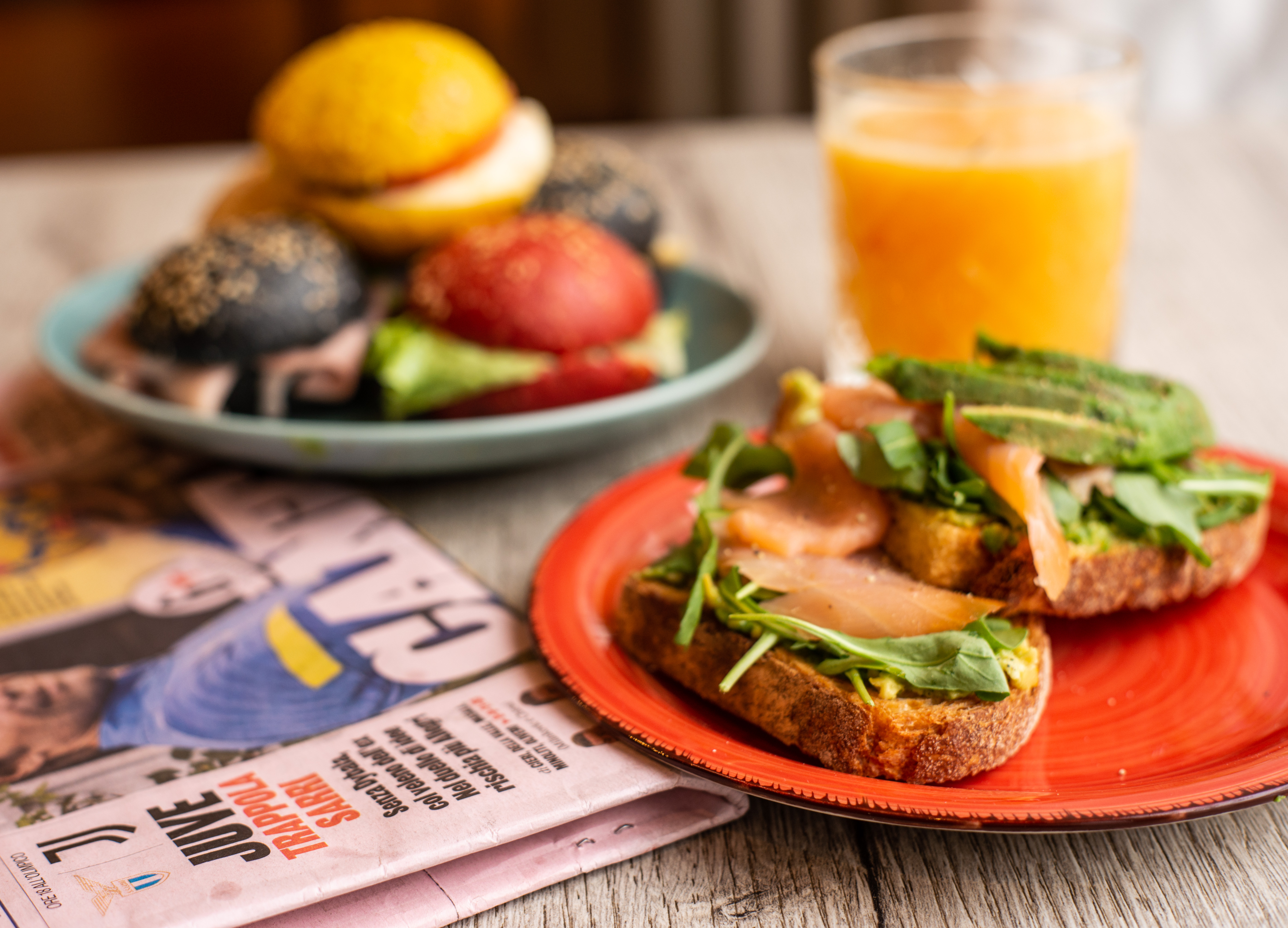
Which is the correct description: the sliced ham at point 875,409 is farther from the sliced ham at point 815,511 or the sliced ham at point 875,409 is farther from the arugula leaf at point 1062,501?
the arugula leaf at point 1062,501

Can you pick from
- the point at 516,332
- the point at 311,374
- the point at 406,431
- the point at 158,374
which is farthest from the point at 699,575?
the point at 158,374

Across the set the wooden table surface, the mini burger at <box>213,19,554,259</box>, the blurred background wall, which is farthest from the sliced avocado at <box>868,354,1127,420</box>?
the blurred background wall

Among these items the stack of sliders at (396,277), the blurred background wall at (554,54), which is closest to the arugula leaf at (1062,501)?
the stack of sliders at (396,277)

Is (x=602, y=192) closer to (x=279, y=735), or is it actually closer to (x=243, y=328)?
(x=243, y=328)

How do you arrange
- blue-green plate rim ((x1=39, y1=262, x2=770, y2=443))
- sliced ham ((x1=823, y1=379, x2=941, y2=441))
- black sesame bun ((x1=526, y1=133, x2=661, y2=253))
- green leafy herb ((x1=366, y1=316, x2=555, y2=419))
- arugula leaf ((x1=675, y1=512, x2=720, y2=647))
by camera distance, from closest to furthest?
1. arugula leaf ((x1=675, y1=512, x2=720, y2=647))
2. sliced ham ((x1=823, y1=379, x2=941, y2=441))
3. blue-green plate rim ((x1=39, y1=262, x2=770, y2=443))
4. green leafy herb ((x1=366, y1=316, x2=555, y2=419))
5. black sesame bun ((x1=526, y1=133, x2=661, y2=253))

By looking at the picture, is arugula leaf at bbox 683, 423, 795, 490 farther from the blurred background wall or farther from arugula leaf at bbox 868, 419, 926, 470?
the blurred background wall
